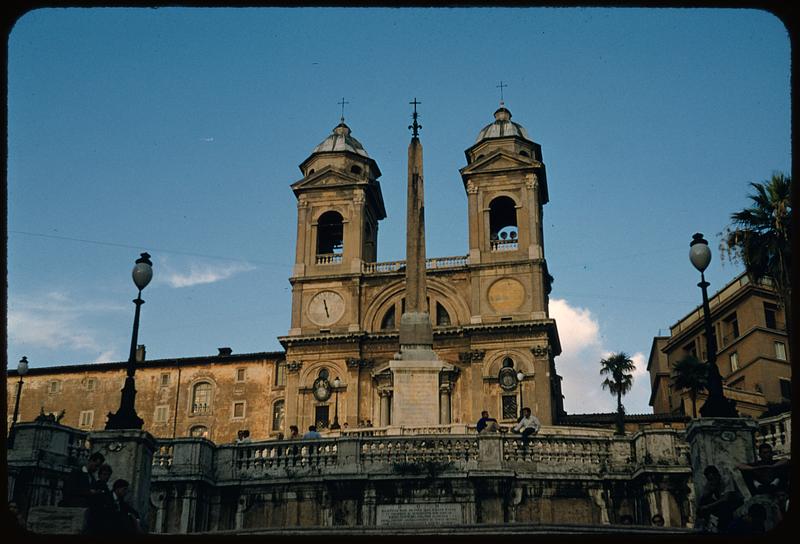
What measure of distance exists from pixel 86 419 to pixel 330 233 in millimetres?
21919

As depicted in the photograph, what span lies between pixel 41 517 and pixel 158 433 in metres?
55.4

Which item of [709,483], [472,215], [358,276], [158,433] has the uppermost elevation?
[472,215]

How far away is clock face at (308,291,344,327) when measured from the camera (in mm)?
61781

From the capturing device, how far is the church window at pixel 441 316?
201 feet

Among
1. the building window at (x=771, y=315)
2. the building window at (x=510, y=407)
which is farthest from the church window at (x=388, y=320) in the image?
the building window at (x=771, y=315)

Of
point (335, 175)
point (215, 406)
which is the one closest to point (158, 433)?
point (215, 406)

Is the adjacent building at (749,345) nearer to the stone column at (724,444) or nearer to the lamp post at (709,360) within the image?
the lamp post at (709,360)

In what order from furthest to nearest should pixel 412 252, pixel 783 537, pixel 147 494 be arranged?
pixel 412 252 < pixel 147 494 < pixel 783 537

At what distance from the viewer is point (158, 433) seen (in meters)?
67.1

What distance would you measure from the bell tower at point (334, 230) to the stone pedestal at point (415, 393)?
27878mm

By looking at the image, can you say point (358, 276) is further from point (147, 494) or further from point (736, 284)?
point (147, 494)

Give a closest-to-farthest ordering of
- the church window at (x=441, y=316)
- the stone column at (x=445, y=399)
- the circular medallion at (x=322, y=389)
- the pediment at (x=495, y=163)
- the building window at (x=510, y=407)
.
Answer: the stone column at (x=445, y=399), the building window at (x=510, y=407), the circular medallion at (x=322, y=389), the church window at (x=441, y=316), the pediment at (x=495, y=163)

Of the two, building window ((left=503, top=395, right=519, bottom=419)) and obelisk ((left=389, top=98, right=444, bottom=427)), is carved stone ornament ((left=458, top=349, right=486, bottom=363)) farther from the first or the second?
obelisk ((left=389, top=98, right=444, bottom=427))

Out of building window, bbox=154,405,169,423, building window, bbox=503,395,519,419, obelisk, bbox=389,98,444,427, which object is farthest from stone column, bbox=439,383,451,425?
building window, bbox=154,405,169,423
